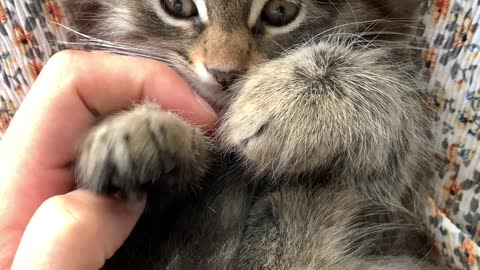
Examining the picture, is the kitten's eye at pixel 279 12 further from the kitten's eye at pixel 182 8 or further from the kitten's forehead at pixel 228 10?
the kitten's eye at pixel 182 8

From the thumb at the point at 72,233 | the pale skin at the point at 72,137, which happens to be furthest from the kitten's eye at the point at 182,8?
the thumb at the point at 72,233

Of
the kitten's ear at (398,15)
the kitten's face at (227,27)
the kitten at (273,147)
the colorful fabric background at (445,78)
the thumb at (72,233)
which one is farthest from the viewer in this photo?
the kitten's ear at (398,15)

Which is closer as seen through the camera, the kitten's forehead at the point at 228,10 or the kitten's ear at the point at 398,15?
the kitten's forehead at the point at 228,10

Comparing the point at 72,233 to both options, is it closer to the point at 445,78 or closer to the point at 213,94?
the point at 213,94

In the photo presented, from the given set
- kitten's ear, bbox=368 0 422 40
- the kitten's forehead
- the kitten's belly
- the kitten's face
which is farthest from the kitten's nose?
kitten's ear, bbox=368 0 422 40

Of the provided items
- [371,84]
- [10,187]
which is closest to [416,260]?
[371,84]

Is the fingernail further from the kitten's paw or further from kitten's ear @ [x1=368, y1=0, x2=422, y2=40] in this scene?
kitten's ear @ [x1=368, y1=0, x2=422, y2=40]
